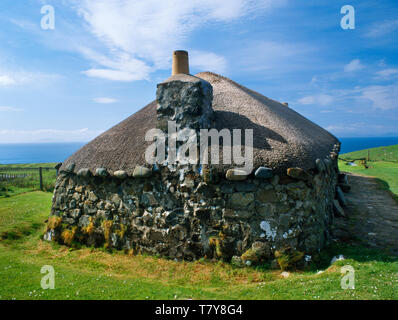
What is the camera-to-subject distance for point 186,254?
231 inches

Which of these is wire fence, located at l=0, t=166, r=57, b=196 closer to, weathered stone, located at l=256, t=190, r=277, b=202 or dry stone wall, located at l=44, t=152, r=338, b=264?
dry stone wall, located at l=44, t=152, r=338, b=264

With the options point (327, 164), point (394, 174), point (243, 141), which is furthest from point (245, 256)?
point (394, 174)

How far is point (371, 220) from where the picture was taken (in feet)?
27.2

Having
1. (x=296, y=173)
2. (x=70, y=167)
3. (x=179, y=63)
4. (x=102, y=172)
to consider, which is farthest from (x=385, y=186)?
(x=70, y=167)

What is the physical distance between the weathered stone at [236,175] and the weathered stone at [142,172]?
1.92m

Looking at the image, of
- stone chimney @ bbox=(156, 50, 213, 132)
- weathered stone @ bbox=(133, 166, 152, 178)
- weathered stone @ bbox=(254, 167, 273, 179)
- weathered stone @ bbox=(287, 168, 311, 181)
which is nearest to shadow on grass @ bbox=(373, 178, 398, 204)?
weathered stone @ bbox=(287, 168, 311, 181)

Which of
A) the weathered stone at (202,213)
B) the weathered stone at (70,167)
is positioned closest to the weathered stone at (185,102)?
the weathered stone at (202,213)

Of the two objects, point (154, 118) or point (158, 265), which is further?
point (154, 118)

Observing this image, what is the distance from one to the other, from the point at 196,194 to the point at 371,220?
6298 millimetres

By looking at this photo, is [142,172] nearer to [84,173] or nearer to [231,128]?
[84,173]

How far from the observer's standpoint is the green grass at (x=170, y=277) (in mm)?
4270

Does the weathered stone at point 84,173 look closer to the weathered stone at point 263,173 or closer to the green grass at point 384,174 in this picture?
the weathered stone at point 263,173
